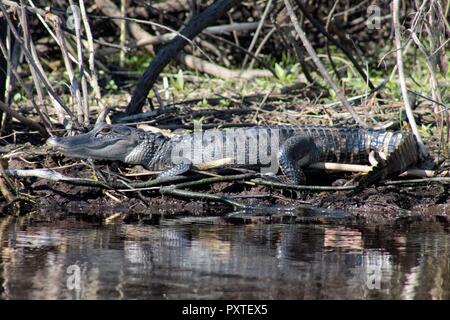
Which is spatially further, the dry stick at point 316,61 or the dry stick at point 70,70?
the dry stick at point 316,61

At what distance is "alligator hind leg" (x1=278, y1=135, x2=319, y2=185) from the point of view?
287 inches

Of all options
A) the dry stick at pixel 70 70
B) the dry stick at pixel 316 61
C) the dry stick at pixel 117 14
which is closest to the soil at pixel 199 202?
the dry stick at pixel 70 70

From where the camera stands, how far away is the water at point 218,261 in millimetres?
4520

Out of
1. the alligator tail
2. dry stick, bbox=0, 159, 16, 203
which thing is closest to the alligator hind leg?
the alligator tail

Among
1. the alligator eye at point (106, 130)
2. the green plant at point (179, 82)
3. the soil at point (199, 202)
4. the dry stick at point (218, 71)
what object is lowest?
the soil at point (199, 202)

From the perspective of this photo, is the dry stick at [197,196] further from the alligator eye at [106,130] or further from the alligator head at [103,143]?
the alligator eye at [106,130]

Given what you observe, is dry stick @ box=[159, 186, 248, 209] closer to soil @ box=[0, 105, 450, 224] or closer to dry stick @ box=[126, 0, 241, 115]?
soil @ box=[0, 105, 450, 224]

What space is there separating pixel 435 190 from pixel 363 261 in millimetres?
2143

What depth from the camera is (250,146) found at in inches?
294

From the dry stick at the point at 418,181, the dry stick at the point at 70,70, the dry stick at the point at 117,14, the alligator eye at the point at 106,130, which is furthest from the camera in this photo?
the dry stick at the point at 117,14

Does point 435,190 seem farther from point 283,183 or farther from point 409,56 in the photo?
point 409,56

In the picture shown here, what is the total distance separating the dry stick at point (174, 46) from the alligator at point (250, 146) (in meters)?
0.87

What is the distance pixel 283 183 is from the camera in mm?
7008

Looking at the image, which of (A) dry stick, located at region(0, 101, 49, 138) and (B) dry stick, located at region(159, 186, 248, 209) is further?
(A) dry stick, located at region(0, 101, 49, 138)
